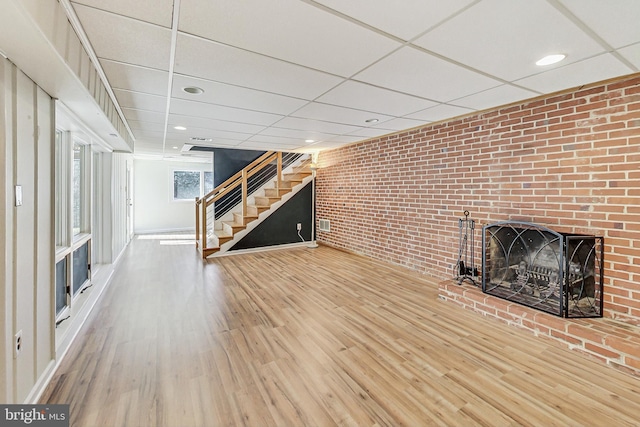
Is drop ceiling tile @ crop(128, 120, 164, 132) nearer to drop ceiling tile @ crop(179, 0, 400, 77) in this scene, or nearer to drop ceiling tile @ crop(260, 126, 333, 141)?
drop ceiling tile @ crop(260, 126, 333, 141)

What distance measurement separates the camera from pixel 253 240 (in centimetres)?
609

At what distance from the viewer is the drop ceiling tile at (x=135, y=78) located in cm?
215

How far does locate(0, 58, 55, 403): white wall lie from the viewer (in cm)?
145

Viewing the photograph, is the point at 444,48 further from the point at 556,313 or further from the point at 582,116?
the point at 556,313

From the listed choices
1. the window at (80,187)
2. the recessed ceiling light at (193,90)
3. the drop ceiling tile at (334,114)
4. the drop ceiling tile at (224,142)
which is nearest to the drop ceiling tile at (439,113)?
the drop ceiling tile at (334,114)

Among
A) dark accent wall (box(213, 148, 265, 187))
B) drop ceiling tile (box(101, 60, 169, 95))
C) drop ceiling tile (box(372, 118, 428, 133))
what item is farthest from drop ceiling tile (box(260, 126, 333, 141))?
dark accent wall (box(213, 148, 265, 187))

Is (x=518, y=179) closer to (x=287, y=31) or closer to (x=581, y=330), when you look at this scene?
(x=581, y=330)

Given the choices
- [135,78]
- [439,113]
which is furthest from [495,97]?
[135,78]

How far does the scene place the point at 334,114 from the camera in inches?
134

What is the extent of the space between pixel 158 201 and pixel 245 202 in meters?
4.70

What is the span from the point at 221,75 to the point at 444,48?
5.72 ft

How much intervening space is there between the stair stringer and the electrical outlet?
4.01m

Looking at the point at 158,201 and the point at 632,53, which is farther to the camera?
the point at 158,201

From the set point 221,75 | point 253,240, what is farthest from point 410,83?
point 253,240
